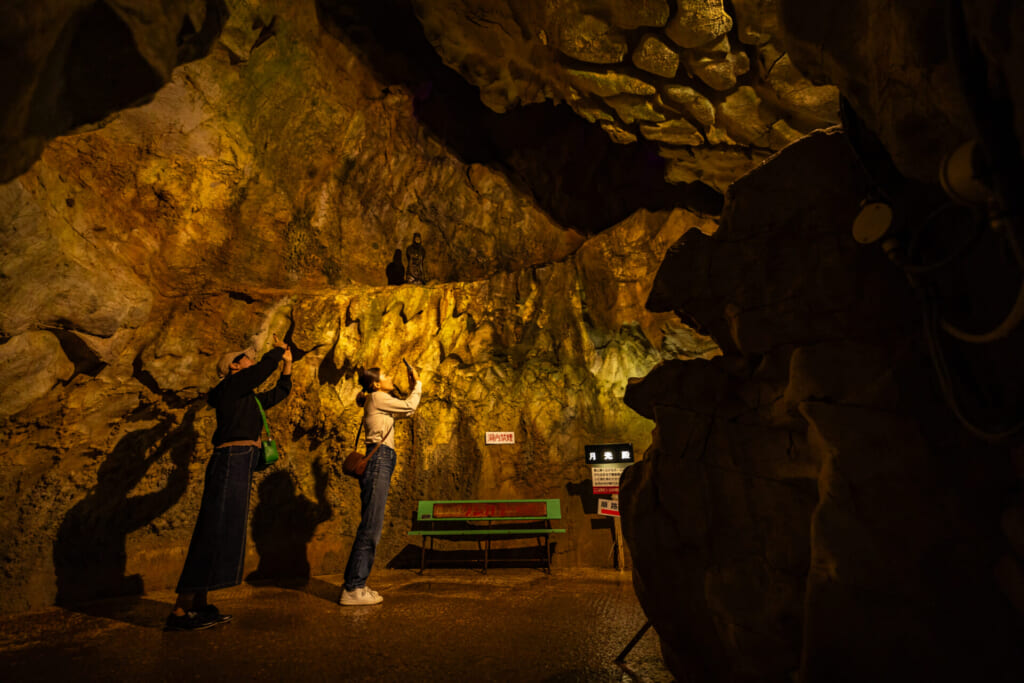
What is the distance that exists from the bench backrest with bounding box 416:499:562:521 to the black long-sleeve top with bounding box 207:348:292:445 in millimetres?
2498

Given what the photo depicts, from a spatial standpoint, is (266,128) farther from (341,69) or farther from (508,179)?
(508,179)

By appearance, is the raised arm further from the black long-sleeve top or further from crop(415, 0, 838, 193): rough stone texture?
crop(415, 0, 838, 193): rough stone texture

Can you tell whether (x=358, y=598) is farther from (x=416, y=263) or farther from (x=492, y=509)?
(x=416, y=263)

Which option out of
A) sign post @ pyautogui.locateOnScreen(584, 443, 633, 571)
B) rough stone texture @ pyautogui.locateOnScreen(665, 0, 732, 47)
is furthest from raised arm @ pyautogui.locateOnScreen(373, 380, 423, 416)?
rough stone texture @ pyautogui.locateOnScreen(665, 0, 732, 47)

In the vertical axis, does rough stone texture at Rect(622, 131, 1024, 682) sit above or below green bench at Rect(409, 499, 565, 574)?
above

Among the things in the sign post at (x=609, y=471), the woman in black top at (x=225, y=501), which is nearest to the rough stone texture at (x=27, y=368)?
the woman in black top at (x=225, y=501)

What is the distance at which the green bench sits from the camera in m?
5.86

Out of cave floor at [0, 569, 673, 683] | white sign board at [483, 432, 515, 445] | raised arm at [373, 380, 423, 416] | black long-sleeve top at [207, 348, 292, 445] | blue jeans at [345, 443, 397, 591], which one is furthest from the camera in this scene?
white sign board at [483, 432, 515, 445]

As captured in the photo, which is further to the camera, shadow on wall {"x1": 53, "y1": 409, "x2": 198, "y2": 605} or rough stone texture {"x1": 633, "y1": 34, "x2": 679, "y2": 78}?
rough stone texture {"x1": 633, "y1": 34, "x2": 679, "y2": 78}

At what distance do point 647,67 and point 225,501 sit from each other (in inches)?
229

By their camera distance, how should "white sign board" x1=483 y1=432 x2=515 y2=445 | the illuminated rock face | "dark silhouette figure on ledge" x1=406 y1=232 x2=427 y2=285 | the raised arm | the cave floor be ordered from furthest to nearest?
"dark silhouette figure on ledge" x1=406 y1=232 x2=427 y2=285 → "white sign board" x1=483 y1=432 x2=515 y2=445 → the raised arm → the illuminated rock face → the cave floor

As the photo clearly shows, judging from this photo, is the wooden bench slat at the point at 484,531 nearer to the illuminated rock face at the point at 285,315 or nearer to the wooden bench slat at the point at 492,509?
the wooden bench slat at the point at 492,509

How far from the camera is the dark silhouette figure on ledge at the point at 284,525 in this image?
17.9ft

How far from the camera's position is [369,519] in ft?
13.9
